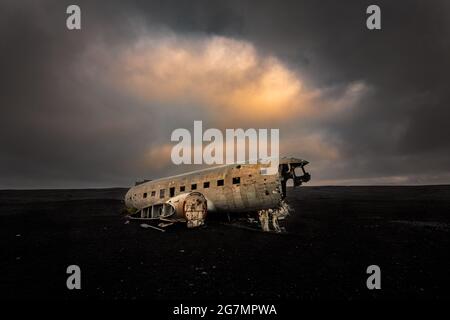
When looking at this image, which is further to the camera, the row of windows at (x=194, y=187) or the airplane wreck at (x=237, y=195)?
the row of windows at (x=194, y=187)

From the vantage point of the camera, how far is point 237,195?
20062mm

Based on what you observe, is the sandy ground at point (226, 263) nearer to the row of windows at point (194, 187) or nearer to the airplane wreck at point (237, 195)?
the airplane wreck at point (237, 195)

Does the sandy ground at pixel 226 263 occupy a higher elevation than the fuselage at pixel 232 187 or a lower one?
lower

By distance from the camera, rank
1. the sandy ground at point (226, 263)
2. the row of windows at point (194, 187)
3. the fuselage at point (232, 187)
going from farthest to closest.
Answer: the row of windows at point (194, 187)
the fuselage at point (232, 187)
the sandy ground at point (226, 263)

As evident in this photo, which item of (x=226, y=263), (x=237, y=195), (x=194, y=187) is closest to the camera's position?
(x=226, y=263)

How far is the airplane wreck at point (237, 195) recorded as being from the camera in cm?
1909

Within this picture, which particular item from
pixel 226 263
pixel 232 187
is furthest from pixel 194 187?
pixel 226 263

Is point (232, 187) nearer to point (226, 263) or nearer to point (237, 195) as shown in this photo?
point (237, 195)

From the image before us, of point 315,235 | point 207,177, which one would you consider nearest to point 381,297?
point 315,235

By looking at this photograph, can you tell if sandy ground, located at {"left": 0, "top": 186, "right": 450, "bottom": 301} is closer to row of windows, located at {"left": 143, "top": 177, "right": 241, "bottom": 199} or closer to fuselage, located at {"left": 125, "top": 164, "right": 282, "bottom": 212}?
fuselage, located at {"left": 125, "top": 164, "right": 282, "bottom": 212}

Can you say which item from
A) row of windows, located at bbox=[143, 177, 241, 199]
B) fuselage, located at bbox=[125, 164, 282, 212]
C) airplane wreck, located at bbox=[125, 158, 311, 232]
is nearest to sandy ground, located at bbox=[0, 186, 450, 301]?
airplane wreck, located at bbox=[125, 158, 311, 232]

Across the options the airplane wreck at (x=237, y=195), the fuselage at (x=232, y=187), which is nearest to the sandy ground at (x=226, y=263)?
the airplane wreck at (x=237, y=195)
